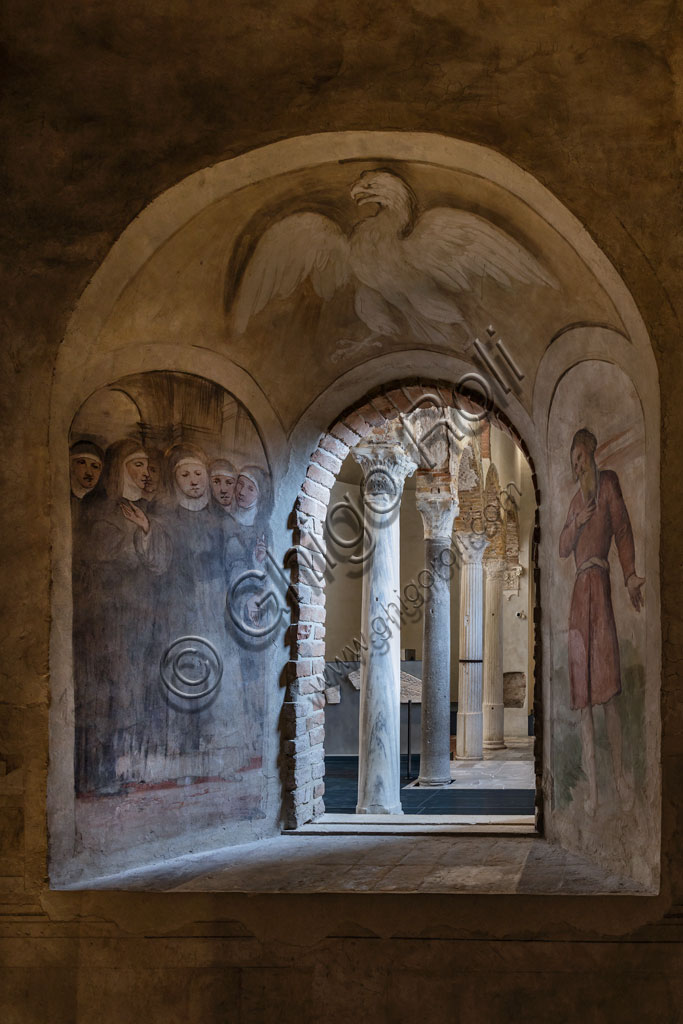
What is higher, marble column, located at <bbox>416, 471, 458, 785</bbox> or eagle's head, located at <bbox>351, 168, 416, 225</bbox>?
eagle's head, located at <bbox>351, 168, 416, 225</bbox>

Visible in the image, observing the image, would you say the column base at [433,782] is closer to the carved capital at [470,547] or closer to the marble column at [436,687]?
the marble column at [436,687]

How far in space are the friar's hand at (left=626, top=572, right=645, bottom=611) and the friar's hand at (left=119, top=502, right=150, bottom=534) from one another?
2.35 metres

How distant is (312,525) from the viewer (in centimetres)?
620

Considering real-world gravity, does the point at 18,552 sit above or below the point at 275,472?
below

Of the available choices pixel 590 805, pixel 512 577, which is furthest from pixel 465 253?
pixel 512 577

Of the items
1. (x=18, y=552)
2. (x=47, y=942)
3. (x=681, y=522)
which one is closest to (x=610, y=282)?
(x=681, y=522)

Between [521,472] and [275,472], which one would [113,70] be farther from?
[521,472]

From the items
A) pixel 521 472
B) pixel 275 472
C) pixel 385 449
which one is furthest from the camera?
pixel 521 472

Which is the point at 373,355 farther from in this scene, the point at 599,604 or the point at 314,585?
the point at 599,604

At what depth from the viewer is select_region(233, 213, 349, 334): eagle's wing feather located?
16.8ft

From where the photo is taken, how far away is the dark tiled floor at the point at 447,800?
935cm

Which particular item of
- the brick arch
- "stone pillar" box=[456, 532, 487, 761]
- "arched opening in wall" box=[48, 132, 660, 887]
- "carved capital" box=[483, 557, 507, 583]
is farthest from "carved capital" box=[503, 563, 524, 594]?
"arched opening in wall" box=[48, 132, 660, 887]

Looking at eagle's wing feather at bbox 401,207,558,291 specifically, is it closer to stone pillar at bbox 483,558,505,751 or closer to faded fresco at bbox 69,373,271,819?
faded fresco at bbox 69,373,271,819

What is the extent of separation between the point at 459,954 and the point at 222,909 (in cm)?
99
